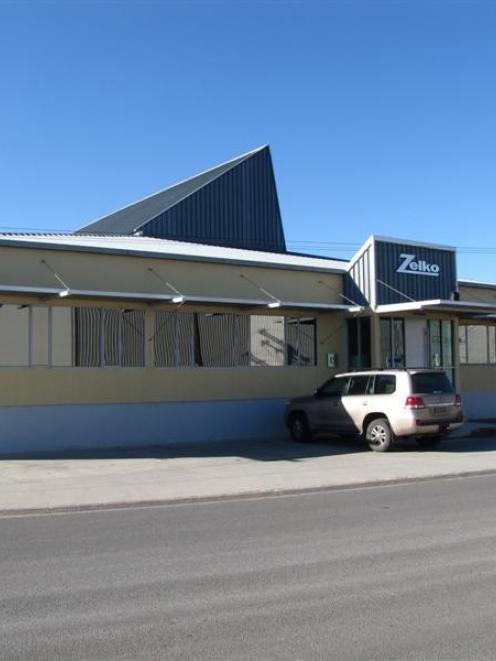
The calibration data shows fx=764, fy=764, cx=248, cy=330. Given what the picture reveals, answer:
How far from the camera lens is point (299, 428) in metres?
19.4

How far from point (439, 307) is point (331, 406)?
4.47 m

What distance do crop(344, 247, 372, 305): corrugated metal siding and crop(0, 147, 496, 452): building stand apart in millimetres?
40

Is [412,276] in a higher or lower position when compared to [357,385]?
higher

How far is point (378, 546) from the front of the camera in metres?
7.93

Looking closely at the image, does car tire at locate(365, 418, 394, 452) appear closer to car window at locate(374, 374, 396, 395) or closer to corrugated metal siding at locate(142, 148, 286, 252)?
car window at locate(374, 374, 396, 395)

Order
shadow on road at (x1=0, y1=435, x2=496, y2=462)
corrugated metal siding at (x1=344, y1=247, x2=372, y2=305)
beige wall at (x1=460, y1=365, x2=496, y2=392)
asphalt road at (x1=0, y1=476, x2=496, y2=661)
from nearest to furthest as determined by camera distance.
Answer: asphalt road at (x1=0, y1=476, x2=496, y2=661), shadow on road at (x1=0, y1=435, x2=496, y2=462), corrugated metal siding at (x1=344, y1=247, x2=372, y2=305), beige wall at (x1=460, y1=365, x2=496, y2=392)

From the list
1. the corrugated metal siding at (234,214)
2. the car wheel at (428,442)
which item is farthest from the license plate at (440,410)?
the corrugated metal siding at (234,214)

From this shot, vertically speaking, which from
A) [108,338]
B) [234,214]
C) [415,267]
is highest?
[234,214]

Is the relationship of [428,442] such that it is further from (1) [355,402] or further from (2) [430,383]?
(1) [355,402]

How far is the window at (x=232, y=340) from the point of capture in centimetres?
1950

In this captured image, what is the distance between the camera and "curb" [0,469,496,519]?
34.7 feet

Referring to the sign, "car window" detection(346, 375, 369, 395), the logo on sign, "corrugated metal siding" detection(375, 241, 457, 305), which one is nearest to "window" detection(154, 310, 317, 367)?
the sign

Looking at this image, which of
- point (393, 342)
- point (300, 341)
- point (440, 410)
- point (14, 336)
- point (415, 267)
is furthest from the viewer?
point (415, 267)

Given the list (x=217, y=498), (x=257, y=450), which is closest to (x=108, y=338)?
(x=257, y=450)
